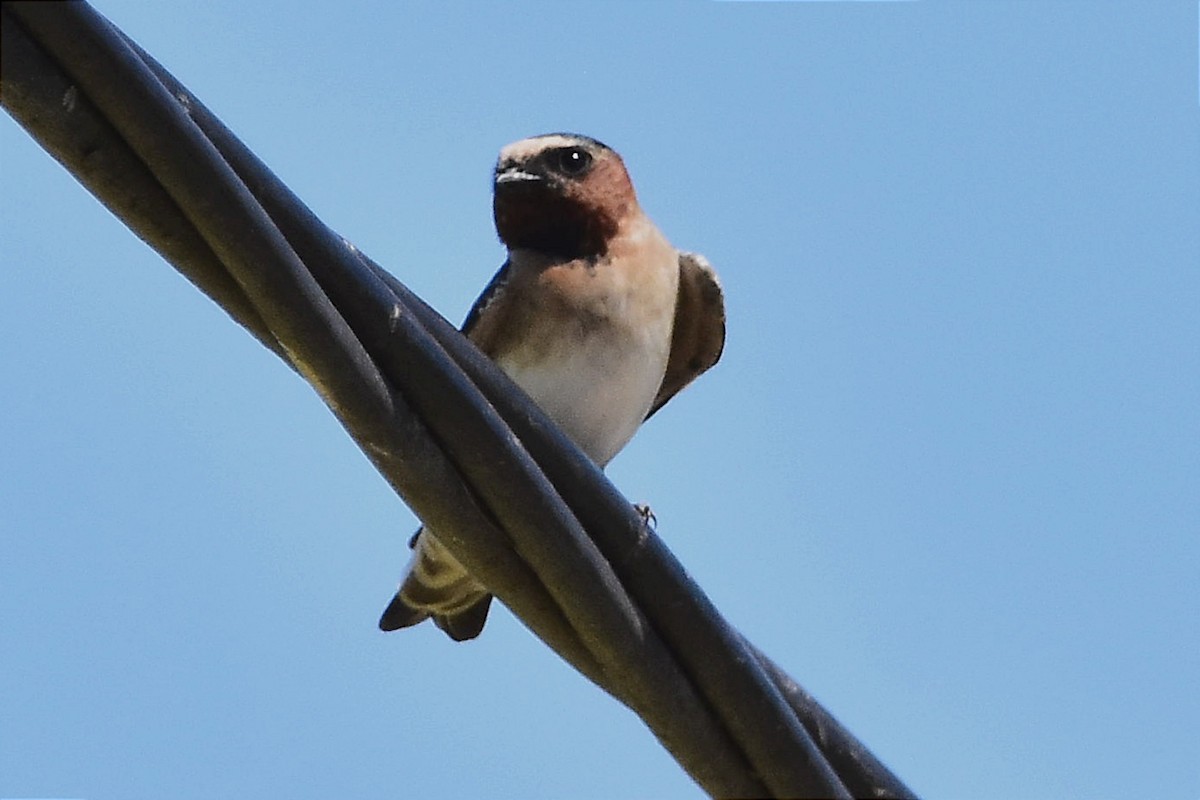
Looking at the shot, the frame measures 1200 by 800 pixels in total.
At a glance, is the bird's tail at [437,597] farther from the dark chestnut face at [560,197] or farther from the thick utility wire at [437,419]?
the thick utility wire at [437,419]

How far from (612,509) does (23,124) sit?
0.87 metres

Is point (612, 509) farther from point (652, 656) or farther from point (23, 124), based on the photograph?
point (23, 124)

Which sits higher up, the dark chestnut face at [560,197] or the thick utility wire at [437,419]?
the dark chestnut face at [560,197]

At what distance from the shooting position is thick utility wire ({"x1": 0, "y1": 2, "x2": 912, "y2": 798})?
2029 millimetres

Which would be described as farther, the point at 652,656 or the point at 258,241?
the point at 652,656

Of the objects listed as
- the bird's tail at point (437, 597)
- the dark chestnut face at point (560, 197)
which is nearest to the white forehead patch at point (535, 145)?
the dark chestnut face at point (560, 197)

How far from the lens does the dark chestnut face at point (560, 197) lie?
16.0ft

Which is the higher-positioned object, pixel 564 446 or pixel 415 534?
pixel 415 534

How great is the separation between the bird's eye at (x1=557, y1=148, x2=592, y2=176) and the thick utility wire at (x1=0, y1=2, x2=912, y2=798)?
263 centimetres

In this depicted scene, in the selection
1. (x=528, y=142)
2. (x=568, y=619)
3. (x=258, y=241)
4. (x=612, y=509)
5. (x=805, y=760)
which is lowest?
(x=805, y=760)

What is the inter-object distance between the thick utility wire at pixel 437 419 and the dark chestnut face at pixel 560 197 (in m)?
2.44

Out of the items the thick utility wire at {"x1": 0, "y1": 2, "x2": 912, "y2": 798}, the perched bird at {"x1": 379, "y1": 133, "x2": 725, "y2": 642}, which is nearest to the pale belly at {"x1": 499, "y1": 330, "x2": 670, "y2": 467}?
the perched bird at {"x1": 379, "y1": 133, "x2": 725, "y2": 642}

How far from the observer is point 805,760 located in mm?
2250

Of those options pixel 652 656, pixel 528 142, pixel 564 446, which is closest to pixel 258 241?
Result: pixel 564 446
